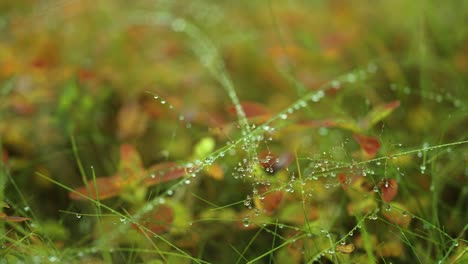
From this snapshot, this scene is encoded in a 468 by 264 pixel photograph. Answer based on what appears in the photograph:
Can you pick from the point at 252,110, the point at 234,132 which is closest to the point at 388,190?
the point at 252,110

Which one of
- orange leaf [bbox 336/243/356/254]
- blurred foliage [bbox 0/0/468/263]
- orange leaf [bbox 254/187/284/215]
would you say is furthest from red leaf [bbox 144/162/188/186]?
orange leaf [bbox 336/243/356/254]

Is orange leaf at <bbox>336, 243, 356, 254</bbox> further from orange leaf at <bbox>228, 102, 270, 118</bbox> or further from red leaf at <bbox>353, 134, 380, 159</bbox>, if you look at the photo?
orange leaf at <bbox>228, 102, 270, 118</bbox>

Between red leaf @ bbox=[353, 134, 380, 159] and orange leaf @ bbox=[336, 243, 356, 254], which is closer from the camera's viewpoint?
orange leaf @ bbox=[336, 243, 356, 254]

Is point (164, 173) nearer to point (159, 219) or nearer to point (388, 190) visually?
point (159, 219)

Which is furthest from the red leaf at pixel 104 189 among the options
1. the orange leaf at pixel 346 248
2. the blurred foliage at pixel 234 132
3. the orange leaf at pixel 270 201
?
the orange leaf at pixel 346 248

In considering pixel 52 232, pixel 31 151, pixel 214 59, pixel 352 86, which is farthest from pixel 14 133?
pixel 352 86

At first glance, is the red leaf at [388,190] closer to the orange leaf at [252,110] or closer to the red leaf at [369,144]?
the red leaf at [369,144]

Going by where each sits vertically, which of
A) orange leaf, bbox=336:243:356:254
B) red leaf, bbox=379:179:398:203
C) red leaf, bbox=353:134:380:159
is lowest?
orange leaf, bbox=336:243:356:254
